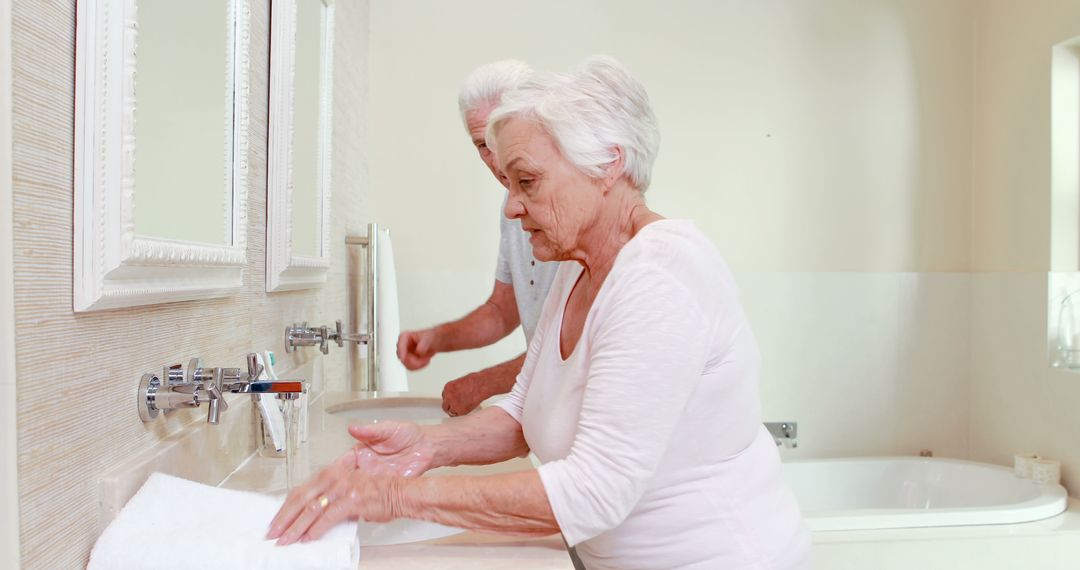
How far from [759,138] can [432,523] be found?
2.41 metres

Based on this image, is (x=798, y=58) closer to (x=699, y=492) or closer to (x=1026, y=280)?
(x=1026, y=280)

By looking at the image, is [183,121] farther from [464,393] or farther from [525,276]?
[525,276]

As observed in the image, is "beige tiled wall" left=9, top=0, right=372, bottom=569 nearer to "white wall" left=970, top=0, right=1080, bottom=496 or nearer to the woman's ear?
the woman's ear

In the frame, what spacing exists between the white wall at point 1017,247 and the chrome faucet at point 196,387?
8.39ft

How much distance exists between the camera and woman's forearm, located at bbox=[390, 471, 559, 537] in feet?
3.04

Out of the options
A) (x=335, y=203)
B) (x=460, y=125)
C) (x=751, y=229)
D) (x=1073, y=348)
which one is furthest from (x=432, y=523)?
(x=1073, y=348)

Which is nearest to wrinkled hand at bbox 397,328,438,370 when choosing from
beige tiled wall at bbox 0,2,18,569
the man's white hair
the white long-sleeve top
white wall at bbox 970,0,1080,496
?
the man's white hair

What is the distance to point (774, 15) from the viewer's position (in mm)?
3051

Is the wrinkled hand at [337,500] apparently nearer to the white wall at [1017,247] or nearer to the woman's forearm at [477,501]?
the woman's forearm at [477,501]

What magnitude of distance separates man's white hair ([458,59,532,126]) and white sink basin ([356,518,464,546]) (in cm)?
92

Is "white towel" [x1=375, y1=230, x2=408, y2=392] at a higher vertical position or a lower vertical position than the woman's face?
lower

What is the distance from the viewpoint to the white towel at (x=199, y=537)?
2.52 feet

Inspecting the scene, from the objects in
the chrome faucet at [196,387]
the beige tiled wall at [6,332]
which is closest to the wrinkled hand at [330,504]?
the chrome faucet at [196,387]

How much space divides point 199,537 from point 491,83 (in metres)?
1.08
